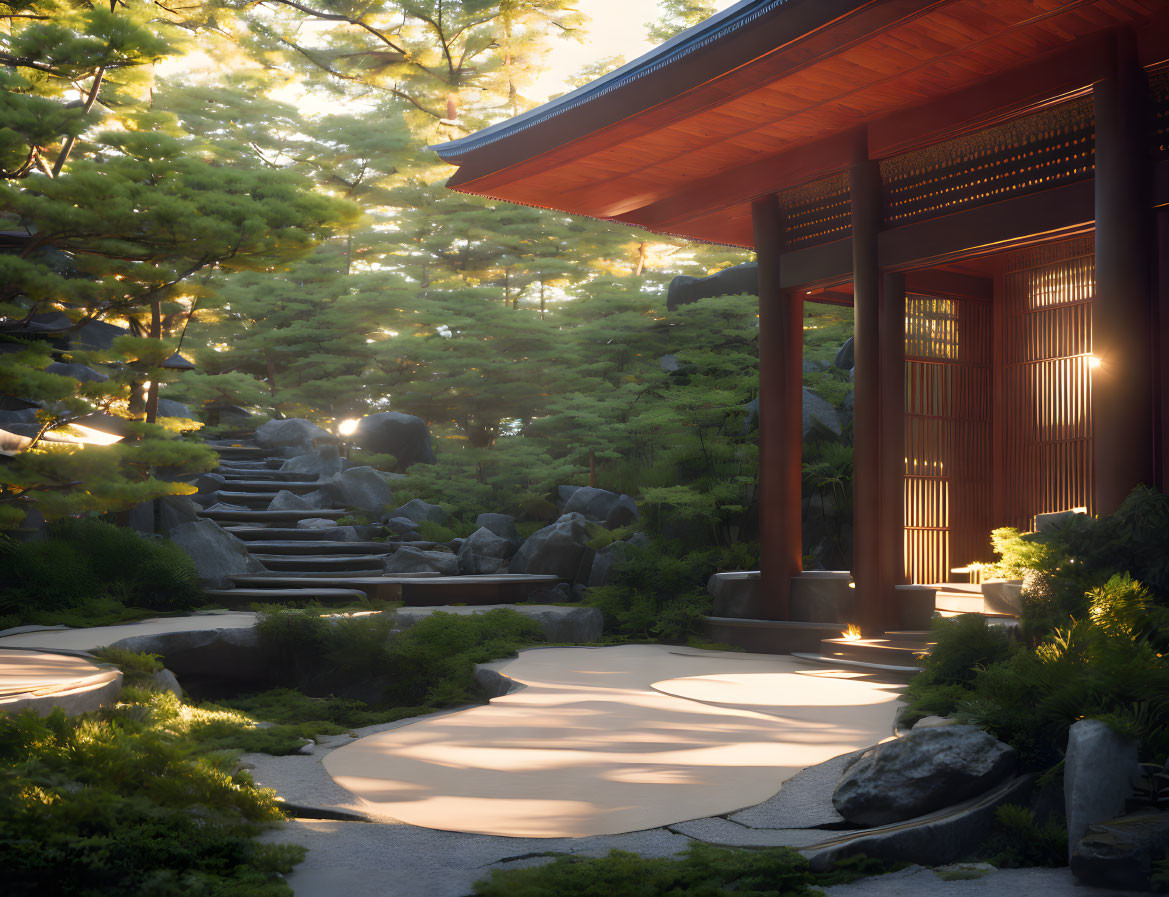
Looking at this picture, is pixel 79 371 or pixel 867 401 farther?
pixel 79 371

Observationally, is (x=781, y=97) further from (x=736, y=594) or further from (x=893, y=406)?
(x=736, y=594)

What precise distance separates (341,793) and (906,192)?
6104 millimetres

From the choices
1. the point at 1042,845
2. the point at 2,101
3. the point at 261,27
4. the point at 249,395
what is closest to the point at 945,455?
the point at 1042,845

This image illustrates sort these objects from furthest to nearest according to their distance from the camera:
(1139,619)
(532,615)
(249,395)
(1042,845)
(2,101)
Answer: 1. (249,395)
2. (532,615)
3. (2,101)
4. (1139,619)
5. (1042,845)

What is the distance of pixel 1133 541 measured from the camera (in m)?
4.96

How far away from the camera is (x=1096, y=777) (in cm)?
298

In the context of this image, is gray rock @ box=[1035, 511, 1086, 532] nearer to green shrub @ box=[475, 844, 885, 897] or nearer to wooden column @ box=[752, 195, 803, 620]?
wooden column @ box=[752, 195, 803, 620]

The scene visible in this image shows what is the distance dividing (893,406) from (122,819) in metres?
6.35

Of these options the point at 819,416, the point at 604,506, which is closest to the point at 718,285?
the point at 604,506

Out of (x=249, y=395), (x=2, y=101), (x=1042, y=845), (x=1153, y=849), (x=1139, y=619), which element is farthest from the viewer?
(x=249, y=395)

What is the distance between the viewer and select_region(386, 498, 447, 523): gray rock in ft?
41.2

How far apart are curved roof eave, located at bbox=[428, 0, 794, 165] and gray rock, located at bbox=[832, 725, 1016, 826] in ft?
14.9

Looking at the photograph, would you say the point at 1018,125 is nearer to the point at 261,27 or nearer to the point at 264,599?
the point at 264,599

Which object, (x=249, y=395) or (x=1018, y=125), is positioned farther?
(x=249, y=395)
